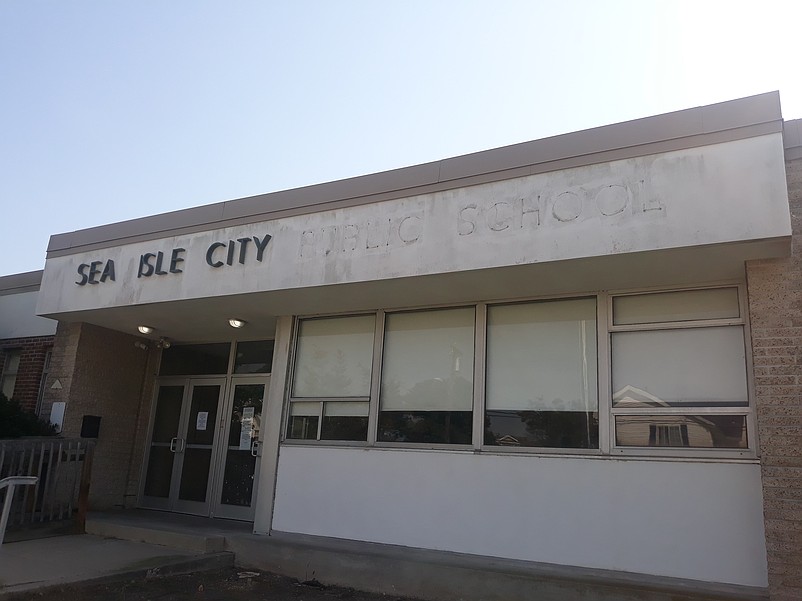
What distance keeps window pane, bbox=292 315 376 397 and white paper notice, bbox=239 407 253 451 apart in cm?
189

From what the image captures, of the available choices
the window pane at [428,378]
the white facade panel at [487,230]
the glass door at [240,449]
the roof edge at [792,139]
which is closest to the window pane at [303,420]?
the window pane at [428,378]

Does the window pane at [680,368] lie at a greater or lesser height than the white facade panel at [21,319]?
lesser

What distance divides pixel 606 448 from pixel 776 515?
154cm

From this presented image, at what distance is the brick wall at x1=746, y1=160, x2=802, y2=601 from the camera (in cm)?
533

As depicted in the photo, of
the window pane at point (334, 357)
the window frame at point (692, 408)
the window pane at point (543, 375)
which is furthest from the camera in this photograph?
the window pane at point (334, 357)

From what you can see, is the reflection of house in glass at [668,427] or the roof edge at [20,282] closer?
the reflection of house in glass at [668,427]

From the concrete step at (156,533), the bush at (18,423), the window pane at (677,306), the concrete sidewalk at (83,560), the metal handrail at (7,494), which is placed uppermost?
the window pane at (677,306)

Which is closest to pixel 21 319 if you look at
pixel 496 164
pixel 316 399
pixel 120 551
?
pixel 120 551

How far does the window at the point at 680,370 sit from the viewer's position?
6.16 meters

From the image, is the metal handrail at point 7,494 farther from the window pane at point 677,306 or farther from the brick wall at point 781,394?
the brick wall at point 781,394

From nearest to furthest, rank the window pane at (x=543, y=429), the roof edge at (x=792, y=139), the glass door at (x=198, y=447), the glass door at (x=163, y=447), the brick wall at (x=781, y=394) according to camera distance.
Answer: the brick wall at (x=781, y=394) → the roof edge at (x=792, y=139) → the window pane at (x=543, y=429) → the glass door at (x=198, y=447) → the glass door at (x=163, y=447)

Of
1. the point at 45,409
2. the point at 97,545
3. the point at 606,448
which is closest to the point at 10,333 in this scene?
the point at 45,409

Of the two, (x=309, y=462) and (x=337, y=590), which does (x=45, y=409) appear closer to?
(x=309, y=462)

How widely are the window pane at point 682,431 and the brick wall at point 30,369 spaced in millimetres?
8882
